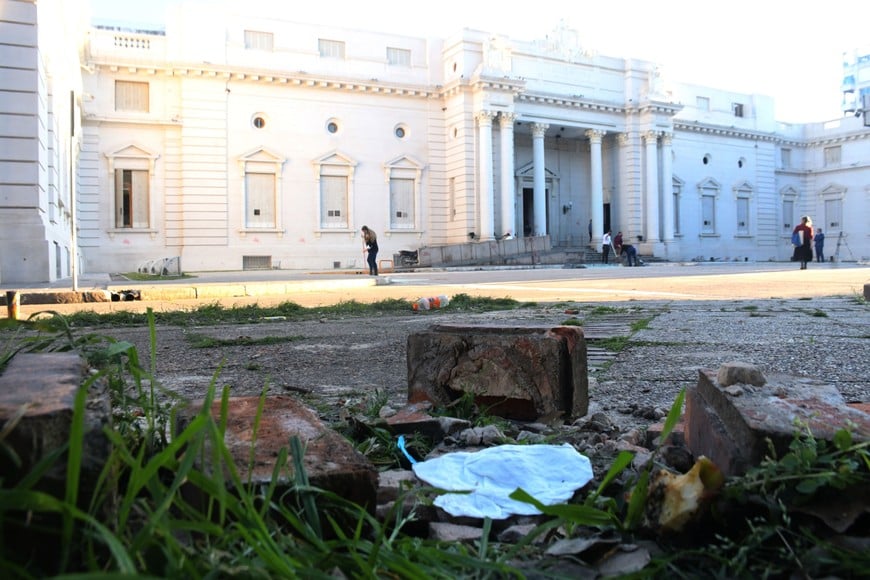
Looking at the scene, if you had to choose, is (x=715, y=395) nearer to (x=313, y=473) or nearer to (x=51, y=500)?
(x=313, y=473)

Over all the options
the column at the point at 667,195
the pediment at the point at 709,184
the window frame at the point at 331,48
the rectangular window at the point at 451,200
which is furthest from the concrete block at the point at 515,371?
the pediment at the point at 709,184

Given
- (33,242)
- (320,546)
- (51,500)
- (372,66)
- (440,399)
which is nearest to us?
(51,500)

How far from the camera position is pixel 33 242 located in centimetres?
1196

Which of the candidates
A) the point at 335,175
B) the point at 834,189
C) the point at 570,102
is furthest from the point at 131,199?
the point at 834,189

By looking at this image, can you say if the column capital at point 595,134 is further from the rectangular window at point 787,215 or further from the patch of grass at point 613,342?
the patch of grass at point 613,342

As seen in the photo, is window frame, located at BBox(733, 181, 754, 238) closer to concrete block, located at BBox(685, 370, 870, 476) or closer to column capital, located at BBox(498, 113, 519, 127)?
column capital, located at BBox(498, 113, 519, 127)

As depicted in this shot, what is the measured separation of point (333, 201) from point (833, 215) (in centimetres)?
3578

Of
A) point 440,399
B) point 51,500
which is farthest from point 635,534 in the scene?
point 440,399

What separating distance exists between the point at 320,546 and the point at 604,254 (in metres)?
33.7

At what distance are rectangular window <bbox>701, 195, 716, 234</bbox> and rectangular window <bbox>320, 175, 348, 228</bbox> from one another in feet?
75.6

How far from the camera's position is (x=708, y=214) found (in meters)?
43.1

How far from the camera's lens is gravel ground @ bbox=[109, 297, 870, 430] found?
2.77 metres

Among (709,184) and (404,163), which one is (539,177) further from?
(709,184)

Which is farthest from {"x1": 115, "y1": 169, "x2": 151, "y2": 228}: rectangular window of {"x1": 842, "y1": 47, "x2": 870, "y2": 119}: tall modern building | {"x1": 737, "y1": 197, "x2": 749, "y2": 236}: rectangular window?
{"x1": 842, "y1": 47, "x2": 870, "y2": 119}: tall modern building
